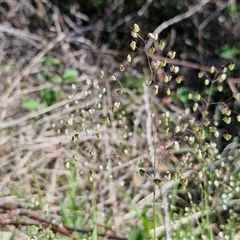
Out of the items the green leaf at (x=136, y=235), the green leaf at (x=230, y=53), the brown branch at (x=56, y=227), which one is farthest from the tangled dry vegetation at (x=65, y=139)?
the green leaf at (x=230, y=53)

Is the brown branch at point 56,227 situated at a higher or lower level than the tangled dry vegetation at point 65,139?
lower

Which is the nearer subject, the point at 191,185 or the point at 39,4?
the point at 191,185

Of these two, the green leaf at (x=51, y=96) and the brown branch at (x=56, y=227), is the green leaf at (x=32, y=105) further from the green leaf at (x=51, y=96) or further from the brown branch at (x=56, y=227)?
the brown branch at (x=56, y=227)

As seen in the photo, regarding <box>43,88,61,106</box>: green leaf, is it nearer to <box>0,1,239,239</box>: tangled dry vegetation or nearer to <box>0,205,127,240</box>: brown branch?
<box>0,1,239,239</box>: tangled dry vegetation

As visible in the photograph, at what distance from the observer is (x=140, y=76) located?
2.27 m

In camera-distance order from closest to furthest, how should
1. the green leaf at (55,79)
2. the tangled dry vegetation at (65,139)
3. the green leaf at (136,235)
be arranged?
the green leaf at (136,235) < the tangled dry vegetation at (65,139) < the green leaf at (55,79)

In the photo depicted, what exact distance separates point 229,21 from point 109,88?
0.58 m

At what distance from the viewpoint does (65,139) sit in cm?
191

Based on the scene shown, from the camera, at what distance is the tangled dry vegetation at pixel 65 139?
4.79 ft

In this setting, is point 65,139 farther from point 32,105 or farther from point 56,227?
point 56,227

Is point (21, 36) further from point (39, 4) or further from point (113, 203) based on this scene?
point (113, 203)

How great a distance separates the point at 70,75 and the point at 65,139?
0.43m

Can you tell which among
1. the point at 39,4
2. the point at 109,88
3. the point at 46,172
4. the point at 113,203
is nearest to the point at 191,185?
the point at 113,203

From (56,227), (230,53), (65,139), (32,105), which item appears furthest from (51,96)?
(56,227)
